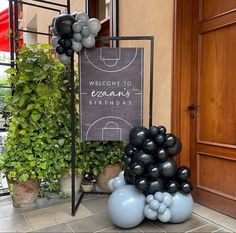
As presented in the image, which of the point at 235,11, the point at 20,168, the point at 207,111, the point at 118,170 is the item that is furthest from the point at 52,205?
the point at 235,11

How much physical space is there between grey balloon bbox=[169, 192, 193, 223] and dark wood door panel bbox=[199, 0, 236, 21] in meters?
1.50

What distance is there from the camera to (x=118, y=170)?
8.88ft

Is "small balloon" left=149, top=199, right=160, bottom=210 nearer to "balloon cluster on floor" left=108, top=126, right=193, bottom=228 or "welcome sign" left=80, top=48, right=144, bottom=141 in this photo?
"balloon cluster on floor" left=108, top=126, right=193, bottom=228

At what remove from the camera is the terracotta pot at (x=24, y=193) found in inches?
91.0

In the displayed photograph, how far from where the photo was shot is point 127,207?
1.82 metres

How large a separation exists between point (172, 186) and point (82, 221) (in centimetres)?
79

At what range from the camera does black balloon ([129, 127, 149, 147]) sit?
1.98 metres

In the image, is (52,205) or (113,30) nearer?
(52,205)

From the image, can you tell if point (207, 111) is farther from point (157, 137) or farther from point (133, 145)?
point (133, 145)

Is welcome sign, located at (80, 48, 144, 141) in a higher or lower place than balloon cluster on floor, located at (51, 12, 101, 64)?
lower

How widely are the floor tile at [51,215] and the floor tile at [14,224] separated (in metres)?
0.05

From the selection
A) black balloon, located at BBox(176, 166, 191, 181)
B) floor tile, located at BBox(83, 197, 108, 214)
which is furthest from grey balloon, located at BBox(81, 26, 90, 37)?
floor tile, located at BBox(83, 197, 108, 214)

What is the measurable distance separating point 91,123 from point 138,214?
816 millimetres

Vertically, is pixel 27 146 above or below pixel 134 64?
below
